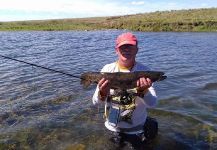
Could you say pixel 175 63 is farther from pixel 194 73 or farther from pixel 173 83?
pixel 173 83

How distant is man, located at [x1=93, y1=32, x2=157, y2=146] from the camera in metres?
7.02

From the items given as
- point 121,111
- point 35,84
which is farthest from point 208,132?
point 35,84

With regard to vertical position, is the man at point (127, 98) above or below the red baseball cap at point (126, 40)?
below

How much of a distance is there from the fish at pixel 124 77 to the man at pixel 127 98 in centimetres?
9

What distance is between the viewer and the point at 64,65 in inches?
958

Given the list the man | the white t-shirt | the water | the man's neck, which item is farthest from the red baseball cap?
the water

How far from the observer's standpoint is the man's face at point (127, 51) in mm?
7133

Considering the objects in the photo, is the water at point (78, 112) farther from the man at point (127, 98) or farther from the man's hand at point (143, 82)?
the man's hand at point (143, 82)

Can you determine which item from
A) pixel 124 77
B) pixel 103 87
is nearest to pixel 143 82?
pixel 124 77

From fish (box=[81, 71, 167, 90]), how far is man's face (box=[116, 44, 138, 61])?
537mm

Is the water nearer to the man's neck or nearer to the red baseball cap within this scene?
the man's neck

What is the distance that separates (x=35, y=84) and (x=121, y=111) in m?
10.7

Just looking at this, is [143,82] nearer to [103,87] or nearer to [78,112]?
[103,87]

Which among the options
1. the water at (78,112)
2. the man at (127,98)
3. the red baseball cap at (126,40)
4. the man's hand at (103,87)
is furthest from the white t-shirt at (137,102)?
the water at (78,112)
